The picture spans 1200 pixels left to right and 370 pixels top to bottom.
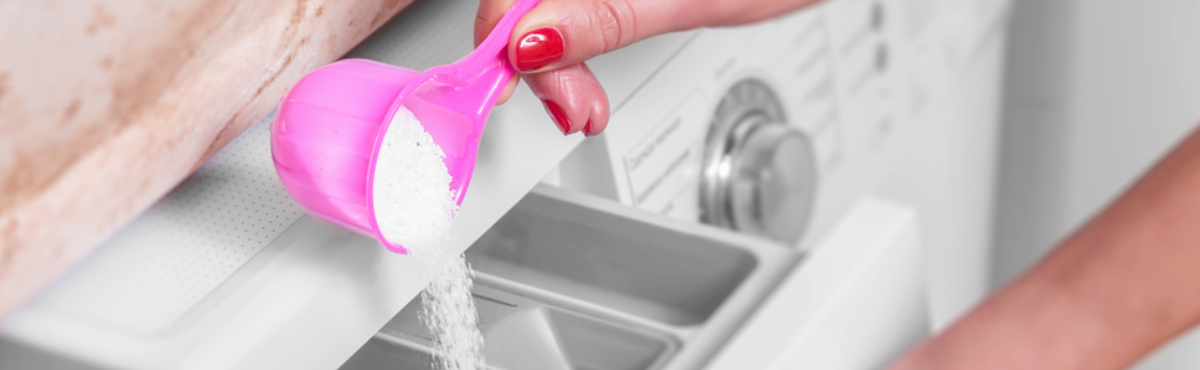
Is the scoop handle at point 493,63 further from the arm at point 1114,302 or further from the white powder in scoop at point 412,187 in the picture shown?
the arm at point 1114,302

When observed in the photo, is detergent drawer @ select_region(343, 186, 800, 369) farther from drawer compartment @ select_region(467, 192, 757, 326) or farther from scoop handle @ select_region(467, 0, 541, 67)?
scoop handle @ select_region(467, 0, 541, 67)

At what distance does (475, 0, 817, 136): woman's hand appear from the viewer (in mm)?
387

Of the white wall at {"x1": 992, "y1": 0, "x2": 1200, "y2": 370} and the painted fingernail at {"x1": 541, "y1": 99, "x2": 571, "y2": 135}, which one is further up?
the painted fingernail at {"x1": 541, "y1": 99, "x2": 571, "y2": 135}

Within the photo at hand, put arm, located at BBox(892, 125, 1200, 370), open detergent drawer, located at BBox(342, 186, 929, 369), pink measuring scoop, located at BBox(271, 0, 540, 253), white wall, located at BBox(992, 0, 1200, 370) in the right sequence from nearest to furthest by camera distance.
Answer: pink measuring scoop, located at BBox(271, 0, 540, 253), open detergent drawer, located at BBox(342, 186, 929, 369), arm, located at BBox(892, 125, 1200, 370), white wall, located at BBox(992, 0, 1200, 370)

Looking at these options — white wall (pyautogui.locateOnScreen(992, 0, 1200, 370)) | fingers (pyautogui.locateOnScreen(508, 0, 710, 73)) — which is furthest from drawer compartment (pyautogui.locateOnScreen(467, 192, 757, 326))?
white wall (pyautogui.locateOnScreen(992, 0, 1200, 370))

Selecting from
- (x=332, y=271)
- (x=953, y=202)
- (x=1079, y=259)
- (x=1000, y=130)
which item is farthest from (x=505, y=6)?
(x=1000, y=130)

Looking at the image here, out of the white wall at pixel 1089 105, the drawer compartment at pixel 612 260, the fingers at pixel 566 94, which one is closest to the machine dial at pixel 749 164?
the drawer compartment at pixel 612 260

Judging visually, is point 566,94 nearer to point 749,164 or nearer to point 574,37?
point 574,37

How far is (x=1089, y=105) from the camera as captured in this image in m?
1.10

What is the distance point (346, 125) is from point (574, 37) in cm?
10

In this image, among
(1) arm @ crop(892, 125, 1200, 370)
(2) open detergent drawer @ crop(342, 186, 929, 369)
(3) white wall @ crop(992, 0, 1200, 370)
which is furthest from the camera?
(3) white wall @ crop(992, 0, 1200, 370)

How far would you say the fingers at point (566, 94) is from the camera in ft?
1.37

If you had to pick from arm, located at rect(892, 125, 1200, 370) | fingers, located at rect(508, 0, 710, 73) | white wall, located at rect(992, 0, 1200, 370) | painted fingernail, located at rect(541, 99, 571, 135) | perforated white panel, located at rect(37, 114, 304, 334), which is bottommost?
white wall, located at rect(992, 0, 1200, 370)

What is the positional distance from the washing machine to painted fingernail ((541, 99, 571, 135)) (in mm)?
14
